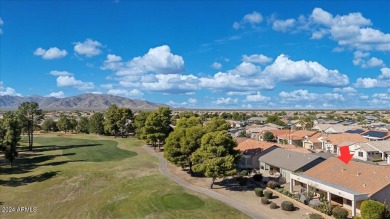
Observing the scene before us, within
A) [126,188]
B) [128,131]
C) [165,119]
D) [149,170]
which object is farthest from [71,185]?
[128,131]

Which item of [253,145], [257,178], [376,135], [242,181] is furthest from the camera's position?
[376,135]

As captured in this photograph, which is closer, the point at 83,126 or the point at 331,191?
the point at 331,191

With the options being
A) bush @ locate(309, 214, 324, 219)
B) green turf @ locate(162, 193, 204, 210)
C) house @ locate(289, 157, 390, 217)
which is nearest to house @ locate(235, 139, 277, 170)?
house @ locate(289, 157, 390, 217)

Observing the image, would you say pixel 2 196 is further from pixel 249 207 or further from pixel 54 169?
pixel 249 207

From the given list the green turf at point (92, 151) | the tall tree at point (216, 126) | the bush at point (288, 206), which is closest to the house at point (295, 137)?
the tall tree at point (216, 126)

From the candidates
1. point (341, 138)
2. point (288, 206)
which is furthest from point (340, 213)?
point (341, 138)

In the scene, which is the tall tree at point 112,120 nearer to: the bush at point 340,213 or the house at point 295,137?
the house at point 295,137

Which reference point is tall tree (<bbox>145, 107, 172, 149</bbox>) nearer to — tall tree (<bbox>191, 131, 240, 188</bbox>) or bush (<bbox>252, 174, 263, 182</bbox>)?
tall tree (<bbox>191, 131, 240, 188</bbox>)

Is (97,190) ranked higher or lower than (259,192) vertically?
lower

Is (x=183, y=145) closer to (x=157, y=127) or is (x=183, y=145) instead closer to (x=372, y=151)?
(x=157, y=127)
